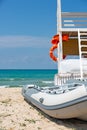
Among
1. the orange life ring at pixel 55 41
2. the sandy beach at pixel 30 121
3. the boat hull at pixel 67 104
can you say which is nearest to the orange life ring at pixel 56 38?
the orange life ring at pixel 55 41

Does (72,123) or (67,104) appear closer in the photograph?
(67,104)

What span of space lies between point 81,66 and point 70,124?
3.49 m

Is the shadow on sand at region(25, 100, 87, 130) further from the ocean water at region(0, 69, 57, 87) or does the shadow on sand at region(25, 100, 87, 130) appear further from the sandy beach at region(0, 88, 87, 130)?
the ocean water at region(0, 69, 57, 87)

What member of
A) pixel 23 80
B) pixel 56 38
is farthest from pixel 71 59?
pixel 23 80

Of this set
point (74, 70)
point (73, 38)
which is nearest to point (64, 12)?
point (73, 38)

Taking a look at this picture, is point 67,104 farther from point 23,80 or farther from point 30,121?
point 23,80

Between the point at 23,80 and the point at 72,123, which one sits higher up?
the point at 72,123

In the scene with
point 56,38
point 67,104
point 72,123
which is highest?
point 56,38

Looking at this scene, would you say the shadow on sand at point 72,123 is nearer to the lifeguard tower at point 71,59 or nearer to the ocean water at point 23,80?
the lifeguard tower at point 71,59

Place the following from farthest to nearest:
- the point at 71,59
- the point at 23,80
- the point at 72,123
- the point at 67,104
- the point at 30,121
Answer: the point at 23,80 < the point at 71,59 < the point at 30,121 < the point at 72,123 < the point at 67,104

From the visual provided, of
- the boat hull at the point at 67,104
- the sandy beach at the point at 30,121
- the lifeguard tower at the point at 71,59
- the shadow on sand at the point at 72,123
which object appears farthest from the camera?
the lifeguard tower at the point at 71,59

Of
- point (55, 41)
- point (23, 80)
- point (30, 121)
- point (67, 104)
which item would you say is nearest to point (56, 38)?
point (55, 41)

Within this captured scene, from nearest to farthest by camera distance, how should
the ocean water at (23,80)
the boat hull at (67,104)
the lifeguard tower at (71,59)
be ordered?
the boat hull at (67,104) < the lifeguard tower at (71,59) < the ocean water at (23,80)

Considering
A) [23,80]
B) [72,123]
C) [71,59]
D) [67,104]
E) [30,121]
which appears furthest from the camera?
[23,80]
